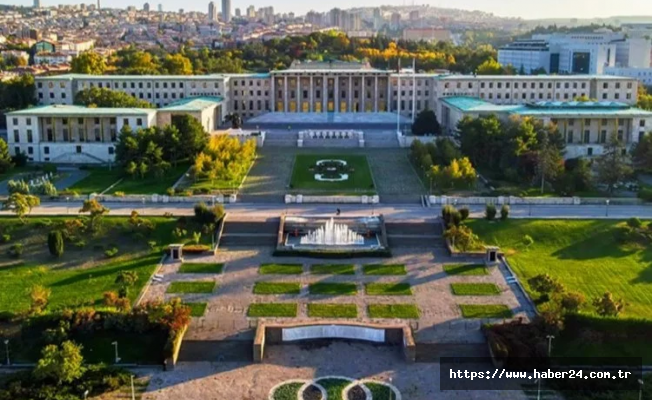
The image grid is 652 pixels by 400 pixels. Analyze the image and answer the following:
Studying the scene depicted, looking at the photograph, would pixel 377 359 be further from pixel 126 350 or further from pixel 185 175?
pixel 185 175

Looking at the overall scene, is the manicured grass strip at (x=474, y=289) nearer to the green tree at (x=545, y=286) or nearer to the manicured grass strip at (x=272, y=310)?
the green tree at (x=545, y=286)

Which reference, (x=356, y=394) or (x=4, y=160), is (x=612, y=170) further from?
(x=4, y=160)

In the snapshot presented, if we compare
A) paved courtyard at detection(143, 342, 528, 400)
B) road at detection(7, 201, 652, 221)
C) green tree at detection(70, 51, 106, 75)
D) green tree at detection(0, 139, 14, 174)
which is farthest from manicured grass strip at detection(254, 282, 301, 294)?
green tree at detection(70, 51, 106, 75)

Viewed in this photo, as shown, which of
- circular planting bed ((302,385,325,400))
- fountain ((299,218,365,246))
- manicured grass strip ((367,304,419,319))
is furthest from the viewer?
fountain ((299,218,365,246))

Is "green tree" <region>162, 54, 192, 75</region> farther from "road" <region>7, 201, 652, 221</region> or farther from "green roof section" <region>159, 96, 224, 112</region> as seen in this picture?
"road" <region>7, 201, 652, 221</region>

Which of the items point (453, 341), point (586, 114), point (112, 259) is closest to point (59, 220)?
point (112, 259)

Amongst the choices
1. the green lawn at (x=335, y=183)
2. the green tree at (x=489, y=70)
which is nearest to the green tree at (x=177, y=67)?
the green tree at (x=489, y=70)
